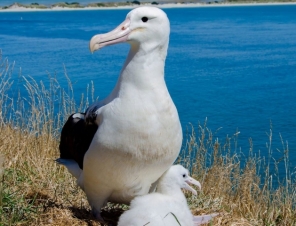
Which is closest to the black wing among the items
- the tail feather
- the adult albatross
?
the adult albatross

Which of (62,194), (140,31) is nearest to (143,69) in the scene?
(140,31)

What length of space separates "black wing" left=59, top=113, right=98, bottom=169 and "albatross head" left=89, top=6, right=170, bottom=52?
22.9 inches

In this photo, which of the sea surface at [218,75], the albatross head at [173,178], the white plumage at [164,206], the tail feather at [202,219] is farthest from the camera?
the sea surface at [218,75]

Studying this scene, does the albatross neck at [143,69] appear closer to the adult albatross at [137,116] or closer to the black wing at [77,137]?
the adult albatross at [137,116]

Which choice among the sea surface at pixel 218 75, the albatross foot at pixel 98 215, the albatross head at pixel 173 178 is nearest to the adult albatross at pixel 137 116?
the albatross head at pixel 173 178

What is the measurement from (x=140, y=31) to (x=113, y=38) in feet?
0.54

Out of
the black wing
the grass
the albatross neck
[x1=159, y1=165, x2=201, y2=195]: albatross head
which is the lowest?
the grass

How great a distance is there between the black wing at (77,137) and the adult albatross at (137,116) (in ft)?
0.53

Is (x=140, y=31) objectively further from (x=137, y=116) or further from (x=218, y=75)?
(x=218, y=75)

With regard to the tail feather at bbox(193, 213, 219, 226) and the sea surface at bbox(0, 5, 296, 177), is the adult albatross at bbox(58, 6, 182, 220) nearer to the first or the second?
the tail feather at bbox(193, 213, 219, 226)

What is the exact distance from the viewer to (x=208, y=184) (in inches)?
218

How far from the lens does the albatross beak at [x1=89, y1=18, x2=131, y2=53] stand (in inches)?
142

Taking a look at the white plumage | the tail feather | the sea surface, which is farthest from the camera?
the sea surface

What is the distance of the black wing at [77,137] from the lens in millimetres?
3975
